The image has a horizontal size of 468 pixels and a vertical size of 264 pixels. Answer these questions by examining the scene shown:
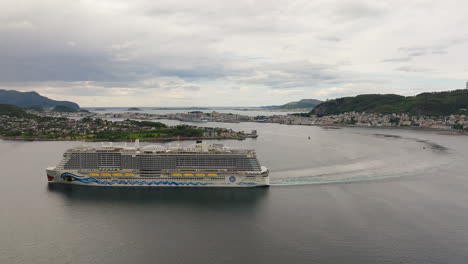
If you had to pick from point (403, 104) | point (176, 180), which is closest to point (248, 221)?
point (176, 180)

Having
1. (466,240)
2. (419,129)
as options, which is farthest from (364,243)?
(419,129)

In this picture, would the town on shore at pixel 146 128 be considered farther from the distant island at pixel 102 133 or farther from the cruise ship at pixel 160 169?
the cruise ship at pixel 160 169

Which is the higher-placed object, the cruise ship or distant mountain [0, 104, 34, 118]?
distant mountain [0, 104, 34, 118]

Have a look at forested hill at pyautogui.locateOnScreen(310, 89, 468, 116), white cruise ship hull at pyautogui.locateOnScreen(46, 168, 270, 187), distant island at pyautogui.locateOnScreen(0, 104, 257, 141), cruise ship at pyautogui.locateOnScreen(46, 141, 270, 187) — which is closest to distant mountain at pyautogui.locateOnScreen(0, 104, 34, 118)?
distant island at pyautogui.locateOnScreen(0, 104, 257, 141)

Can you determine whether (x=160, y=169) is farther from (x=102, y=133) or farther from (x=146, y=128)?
(x=146, y=128)

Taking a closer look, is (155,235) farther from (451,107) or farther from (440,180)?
(451,107)

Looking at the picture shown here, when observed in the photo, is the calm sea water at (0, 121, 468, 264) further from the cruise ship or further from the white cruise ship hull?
the cruise ship
